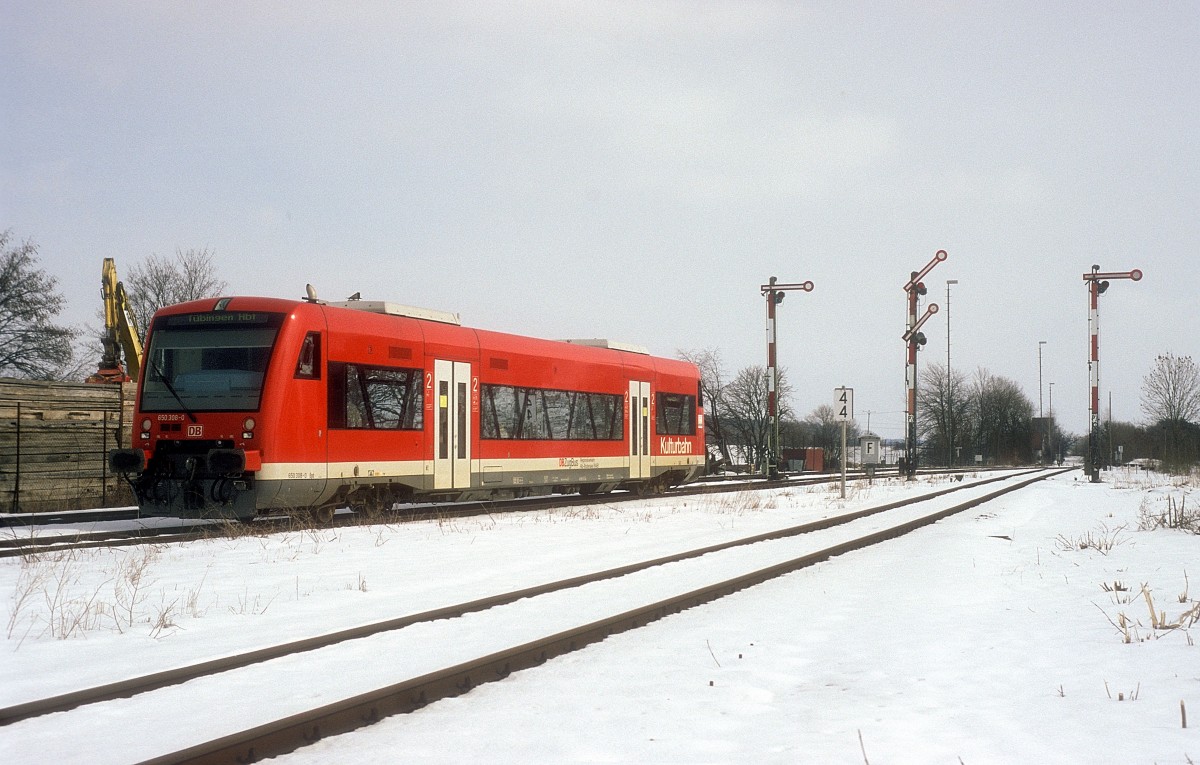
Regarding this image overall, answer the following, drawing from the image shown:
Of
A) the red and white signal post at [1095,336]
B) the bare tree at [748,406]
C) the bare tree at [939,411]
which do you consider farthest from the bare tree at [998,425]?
the red and white signal post at [1095,336]

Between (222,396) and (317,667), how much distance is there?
9.47 m

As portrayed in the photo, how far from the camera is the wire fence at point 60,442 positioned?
64.5ft

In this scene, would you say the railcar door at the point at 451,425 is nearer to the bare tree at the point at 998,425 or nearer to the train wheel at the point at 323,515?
the train wheel at the point at 323,515

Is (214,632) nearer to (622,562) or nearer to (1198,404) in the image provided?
(622,562)

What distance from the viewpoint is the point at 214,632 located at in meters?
7.75

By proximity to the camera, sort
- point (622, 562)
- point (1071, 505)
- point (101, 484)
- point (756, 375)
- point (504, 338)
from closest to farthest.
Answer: point (622, 562)
point (504, 338)
point (101, 484)
point (1071, 505)
point (756, 375)

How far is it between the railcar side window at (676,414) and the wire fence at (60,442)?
12249 mm

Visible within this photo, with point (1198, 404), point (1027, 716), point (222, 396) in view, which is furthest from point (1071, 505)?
point (1198, 404)

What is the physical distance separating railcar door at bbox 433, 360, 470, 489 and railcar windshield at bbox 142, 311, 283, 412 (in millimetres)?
3619

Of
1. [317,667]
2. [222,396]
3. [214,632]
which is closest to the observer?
[317,667]

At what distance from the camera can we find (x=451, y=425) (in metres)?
18.4

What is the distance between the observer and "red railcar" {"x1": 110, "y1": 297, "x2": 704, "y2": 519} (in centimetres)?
1477

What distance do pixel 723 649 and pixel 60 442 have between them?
17.8 metres

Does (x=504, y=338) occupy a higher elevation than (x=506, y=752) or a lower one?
higher
